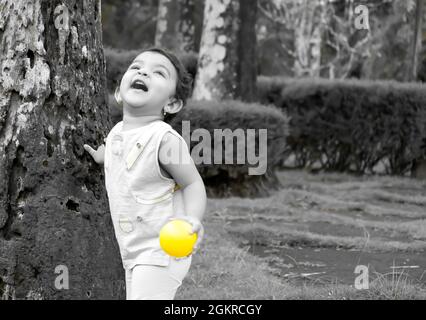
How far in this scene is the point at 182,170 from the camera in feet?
9.77

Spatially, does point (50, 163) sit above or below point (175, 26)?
below

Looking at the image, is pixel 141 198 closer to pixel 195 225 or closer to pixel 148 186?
pixel 148 186

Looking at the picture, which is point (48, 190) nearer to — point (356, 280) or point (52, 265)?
point (52, 265)

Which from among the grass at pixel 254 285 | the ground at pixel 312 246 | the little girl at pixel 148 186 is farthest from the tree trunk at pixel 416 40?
the little girl at pixel 148 186

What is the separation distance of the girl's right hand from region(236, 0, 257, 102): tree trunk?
676 centimetres

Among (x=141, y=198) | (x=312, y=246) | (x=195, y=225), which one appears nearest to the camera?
(x=195, y=225)

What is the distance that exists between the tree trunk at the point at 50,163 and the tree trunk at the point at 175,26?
45.1ft

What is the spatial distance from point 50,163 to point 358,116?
30.6 ft

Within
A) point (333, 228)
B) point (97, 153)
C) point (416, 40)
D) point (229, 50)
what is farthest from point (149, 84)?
point (416, 40)

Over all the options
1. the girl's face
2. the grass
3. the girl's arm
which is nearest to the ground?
the grass

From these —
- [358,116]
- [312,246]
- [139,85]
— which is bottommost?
[312,246]

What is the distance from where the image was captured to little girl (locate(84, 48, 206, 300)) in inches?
115

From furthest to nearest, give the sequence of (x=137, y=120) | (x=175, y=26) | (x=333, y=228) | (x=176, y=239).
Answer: (x=175, y=26) < (x=333, y=228) < (x=137, y=120) < (x=176, y=239)
